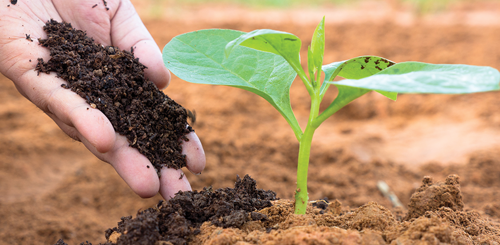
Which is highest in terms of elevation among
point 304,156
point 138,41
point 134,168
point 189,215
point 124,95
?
point 138,41

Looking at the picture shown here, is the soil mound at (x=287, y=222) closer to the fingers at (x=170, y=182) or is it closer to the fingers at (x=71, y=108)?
the fingers at (x=170, y=182)

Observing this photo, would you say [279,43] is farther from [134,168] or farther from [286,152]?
[286,152]

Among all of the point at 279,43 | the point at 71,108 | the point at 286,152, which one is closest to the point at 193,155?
the point at 71,108

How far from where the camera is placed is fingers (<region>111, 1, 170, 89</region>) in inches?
56.3

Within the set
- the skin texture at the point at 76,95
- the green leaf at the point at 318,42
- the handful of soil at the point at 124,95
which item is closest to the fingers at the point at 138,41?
the skin texture at the point at 76,95

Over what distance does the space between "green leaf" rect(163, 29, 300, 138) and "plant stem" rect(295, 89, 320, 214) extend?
6 cm

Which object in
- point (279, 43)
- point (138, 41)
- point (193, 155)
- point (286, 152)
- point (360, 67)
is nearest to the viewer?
point (279, 43)

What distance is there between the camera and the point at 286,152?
229cm

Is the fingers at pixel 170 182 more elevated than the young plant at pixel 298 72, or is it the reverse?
the young plant at pixel 298 72

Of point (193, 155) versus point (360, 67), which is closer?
point (360, 67)

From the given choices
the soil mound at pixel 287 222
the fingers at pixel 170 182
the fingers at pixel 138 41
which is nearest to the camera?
the soil mound at pixel 287 222

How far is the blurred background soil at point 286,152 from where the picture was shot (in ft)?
5.70

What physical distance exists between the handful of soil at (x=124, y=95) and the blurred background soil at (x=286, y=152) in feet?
2.15

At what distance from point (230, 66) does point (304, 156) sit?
40 centimetres
